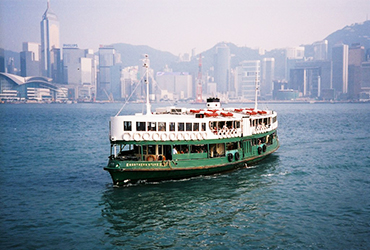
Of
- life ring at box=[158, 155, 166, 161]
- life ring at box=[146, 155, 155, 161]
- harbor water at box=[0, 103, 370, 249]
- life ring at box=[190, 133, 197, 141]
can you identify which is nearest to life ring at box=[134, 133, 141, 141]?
life ring at box=[146, 155, 155, 161]

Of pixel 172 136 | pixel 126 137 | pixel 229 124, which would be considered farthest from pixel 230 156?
pixel 126 137

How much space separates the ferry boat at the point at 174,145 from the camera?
28.7 metres

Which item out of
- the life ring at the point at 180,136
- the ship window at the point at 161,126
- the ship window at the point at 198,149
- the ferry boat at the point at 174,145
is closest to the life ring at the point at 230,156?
the ferry boat at the point at 174,145

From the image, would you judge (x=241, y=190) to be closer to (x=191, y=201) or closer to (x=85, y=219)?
(x=191, y=201)

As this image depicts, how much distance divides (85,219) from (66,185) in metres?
8.91

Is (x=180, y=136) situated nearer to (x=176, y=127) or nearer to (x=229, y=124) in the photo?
(x=176, y=127)

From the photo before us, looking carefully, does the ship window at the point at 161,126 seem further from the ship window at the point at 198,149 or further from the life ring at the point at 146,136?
A: the ship window at the point at 198,149

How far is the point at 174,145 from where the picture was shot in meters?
30.6

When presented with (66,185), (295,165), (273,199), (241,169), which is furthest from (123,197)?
(295,165)

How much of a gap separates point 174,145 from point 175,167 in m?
2.07

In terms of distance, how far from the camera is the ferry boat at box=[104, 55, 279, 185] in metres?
28.7

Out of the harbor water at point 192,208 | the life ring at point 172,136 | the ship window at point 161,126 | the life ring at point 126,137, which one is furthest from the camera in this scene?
the life ring at point 172,136

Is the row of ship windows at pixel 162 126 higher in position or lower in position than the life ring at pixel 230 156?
higher

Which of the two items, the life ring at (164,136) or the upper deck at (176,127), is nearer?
the upper deck at (176,127)
